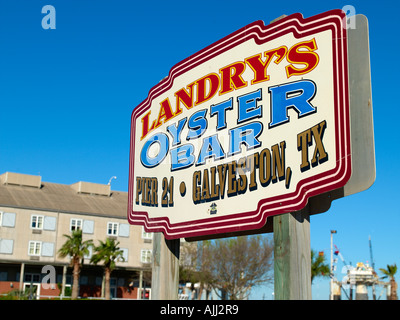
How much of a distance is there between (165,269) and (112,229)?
50988 mm

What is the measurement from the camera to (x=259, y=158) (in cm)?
557

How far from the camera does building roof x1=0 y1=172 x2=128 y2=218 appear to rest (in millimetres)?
53062

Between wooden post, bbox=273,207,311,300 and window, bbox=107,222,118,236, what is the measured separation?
53066 millimetres

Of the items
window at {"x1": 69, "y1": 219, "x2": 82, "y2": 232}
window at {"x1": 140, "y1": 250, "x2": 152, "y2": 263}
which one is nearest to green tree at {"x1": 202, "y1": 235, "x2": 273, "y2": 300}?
window at {"x1": 140, "y1": 250, "x2": 152, "y2": 263}

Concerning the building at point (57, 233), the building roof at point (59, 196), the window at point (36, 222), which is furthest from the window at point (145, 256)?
the window at point (36, 222)

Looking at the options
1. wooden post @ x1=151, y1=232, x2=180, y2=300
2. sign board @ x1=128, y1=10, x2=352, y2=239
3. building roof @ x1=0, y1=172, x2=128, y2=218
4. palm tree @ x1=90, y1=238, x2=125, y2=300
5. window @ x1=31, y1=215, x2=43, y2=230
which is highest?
building roof @ x1=0, y1=172, x2=128, y2=218

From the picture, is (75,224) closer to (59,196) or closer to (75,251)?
(59,196)

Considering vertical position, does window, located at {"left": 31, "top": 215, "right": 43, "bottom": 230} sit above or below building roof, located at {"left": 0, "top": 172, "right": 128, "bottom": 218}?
below

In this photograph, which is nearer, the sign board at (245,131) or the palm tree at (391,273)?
the sign board at (245,131)

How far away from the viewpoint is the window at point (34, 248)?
51.3 meters

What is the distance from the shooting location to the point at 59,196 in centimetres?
5712

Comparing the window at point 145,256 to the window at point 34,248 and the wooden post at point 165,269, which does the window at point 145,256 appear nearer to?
the window at point 34,248

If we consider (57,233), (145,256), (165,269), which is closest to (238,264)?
(145,256)

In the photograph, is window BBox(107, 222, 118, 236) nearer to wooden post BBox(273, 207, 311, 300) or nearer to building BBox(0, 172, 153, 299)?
building BBox(0, 172, 153, 299)
